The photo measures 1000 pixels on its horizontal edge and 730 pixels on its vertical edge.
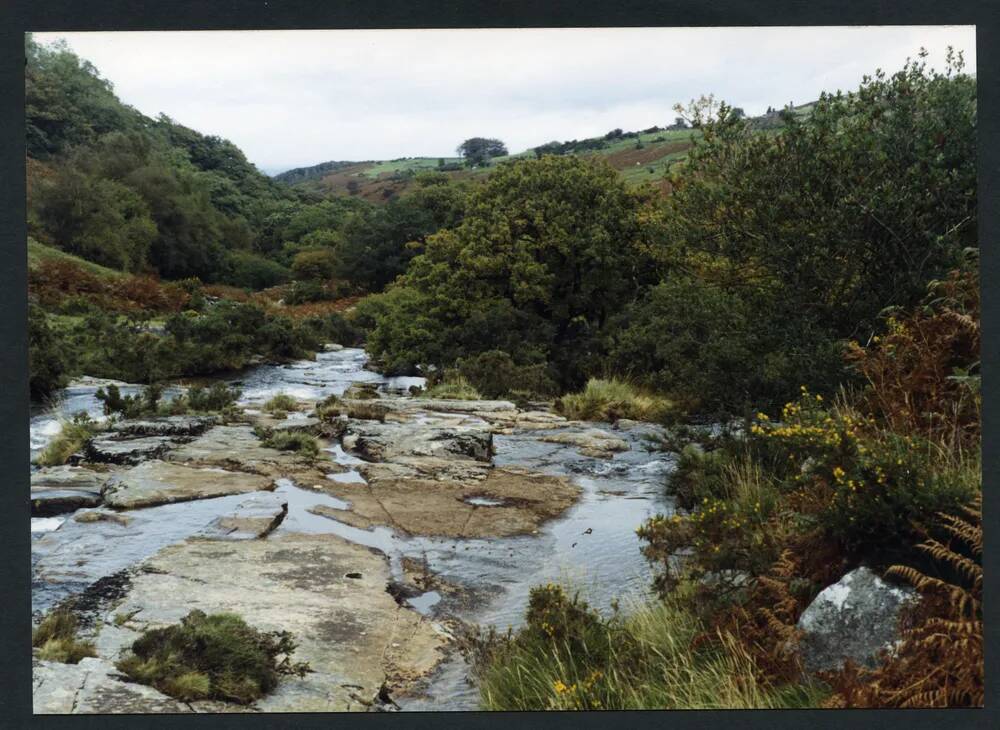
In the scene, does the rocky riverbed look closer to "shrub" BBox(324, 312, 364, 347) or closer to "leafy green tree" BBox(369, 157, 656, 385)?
"shrub" BBox(324, 312, 364, 347)

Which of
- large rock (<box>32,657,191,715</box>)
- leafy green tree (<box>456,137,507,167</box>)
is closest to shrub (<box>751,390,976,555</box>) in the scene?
large rock (<box>32,657,191,715</box>)

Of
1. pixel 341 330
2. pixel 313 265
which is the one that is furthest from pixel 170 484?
pixel 341 330

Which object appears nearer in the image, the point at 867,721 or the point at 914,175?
the point at 867,721

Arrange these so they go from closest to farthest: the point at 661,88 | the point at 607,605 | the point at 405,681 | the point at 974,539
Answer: the point at 974,539, the point at 405,681, the point at 607,605, the point at 661,88

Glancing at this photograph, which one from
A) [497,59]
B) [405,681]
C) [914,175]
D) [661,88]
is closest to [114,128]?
[497,59]

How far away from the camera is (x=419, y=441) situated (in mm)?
6344

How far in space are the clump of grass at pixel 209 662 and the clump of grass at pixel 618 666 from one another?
0.87 meters

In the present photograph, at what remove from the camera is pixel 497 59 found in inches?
225

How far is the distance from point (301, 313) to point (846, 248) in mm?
4327

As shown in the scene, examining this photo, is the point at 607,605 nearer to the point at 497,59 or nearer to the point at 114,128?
the point at 497,59

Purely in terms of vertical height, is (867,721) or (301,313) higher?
(301,313)

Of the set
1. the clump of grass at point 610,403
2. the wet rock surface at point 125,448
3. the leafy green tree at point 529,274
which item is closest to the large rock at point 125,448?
the wet rock surface at point 125,448

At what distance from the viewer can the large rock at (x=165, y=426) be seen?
619 centimetres

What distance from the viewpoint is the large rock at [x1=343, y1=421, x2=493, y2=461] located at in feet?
20.3
